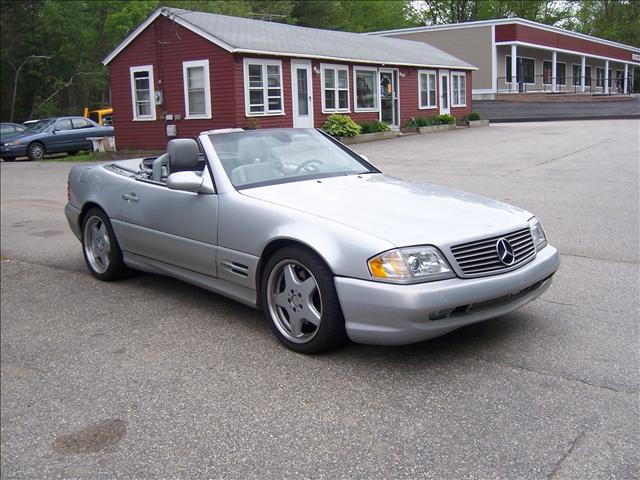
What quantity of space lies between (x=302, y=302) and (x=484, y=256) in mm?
1163

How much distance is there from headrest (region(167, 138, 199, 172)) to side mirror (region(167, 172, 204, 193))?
1.43ft

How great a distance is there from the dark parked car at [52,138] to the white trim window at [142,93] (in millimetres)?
3114

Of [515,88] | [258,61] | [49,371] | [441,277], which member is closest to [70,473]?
[49,371]

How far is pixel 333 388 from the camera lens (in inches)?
158

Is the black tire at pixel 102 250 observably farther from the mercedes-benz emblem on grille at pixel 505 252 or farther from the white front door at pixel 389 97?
the white front door at pixel 389 97

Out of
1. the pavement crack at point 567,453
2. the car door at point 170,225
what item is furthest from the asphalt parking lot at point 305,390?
the car door at point 170,225

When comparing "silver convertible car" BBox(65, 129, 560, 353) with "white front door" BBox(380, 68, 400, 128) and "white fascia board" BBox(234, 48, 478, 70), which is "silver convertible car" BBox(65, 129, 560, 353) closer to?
"white fascia board" BBox(234, 48, 478, 70)

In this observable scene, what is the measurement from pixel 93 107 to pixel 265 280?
44215 mm

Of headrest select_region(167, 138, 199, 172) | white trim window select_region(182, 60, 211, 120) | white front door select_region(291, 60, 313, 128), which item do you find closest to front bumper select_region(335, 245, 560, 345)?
headrest select_region(167, 138, 199, 172)

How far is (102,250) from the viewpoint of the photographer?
261 inches

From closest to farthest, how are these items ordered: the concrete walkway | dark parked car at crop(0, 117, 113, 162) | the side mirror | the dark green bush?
the side mirror → dark parked car at crop(0, 117, 113, 162) → the dark green bush → the concrete walkway

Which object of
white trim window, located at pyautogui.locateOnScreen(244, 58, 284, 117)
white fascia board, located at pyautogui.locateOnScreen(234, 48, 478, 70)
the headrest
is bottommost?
the headrest

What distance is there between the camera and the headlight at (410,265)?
3990 millimetres

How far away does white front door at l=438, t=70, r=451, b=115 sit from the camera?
3128 centimetres
